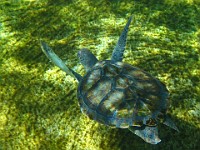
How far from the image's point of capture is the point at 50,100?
3098 millimetres

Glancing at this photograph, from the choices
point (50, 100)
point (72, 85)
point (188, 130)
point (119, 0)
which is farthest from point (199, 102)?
point (119, 0)

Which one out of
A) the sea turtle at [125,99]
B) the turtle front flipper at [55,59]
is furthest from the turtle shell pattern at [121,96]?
the turtle front flipper at [55,59]

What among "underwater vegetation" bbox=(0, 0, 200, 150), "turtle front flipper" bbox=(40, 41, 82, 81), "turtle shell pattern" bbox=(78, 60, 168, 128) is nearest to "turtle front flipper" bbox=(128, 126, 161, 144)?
"turtle shell pattern" bbox=(78, 60, 168, 128)

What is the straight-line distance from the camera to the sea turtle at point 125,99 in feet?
7.79

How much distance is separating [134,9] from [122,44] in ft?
4.17

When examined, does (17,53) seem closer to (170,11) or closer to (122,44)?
(122,44)

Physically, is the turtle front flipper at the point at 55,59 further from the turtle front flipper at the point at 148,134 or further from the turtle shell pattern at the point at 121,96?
the turtle front flipper at the point at 148,134

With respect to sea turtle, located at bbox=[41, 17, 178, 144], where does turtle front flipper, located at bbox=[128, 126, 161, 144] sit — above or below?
below

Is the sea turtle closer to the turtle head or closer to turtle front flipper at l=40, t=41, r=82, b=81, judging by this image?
turtle front flipper at l=40, t=41, r=82, b=81

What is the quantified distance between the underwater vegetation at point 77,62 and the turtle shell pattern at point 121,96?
31 centimetres

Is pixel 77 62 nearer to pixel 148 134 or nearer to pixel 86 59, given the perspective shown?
pixel 86 59

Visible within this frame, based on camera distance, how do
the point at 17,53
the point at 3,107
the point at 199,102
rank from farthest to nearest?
the point at 17,53 → the point at 3,107 → the point at 199,102

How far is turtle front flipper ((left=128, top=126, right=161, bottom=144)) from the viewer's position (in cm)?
238

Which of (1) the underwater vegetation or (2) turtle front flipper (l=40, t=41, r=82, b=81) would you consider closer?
(1) the underwater vegetation
